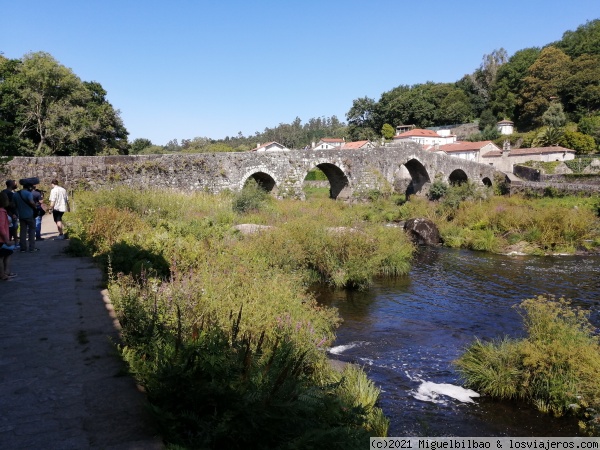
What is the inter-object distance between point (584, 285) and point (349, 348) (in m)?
8.37

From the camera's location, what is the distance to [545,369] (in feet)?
20.1

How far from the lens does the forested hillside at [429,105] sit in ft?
102

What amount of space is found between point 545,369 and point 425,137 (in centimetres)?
6622

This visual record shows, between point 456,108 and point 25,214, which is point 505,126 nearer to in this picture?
point 456,108

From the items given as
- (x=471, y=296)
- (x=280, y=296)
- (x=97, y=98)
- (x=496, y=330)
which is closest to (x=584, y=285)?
(x=471, y=296)

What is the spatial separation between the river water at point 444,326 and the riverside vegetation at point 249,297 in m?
0.45

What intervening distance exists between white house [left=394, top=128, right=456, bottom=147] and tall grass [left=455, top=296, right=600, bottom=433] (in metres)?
63.3

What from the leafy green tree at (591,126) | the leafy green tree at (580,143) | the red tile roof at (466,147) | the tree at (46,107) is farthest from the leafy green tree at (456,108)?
the tree at (46,107)

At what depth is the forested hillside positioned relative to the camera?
30953mm

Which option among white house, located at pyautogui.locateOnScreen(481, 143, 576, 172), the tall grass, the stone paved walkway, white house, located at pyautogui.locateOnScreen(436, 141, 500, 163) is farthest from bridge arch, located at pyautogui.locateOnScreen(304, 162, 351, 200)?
white house, located at pyautogui.locateOnScreen(436, 141, 500, 163)

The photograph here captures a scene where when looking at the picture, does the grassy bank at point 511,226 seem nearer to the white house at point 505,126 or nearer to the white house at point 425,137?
the white house at point 505,126

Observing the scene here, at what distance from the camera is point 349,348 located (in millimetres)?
7871

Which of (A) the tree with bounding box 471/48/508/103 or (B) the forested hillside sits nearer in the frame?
(B) the forested hillside

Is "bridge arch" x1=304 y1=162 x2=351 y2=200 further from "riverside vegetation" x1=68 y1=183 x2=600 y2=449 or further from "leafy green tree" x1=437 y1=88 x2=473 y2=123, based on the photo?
"leafy green tree" x1=437 y1=88 x2=473 y2=123
